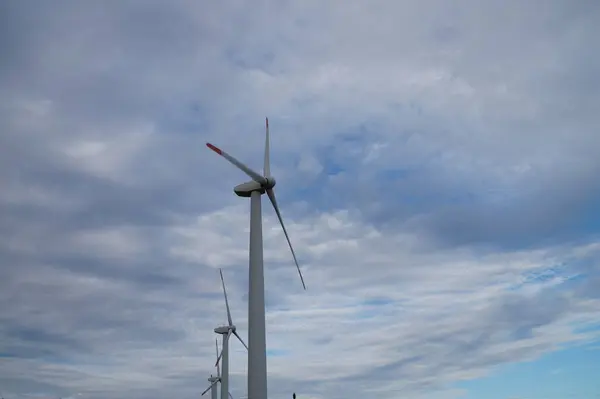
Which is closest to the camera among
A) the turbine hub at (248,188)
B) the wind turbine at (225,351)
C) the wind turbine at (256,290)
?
the wind turbine at (256,290)

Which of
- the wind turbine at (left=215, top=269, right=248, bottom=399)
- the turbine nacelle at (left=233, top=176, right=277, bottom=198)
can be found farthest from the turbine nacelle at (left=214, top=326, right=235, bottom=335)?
the turbine nacelle at (left=233, top=176, right=277, bottom=198)

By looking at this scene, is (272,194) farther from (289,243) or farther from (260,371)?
(260,371)

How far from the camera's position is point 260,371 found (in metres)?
61.3

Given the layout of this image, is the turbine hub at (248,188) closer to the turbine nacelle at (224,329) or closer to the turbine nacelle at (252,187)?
the turbine nacelle at (252,187)

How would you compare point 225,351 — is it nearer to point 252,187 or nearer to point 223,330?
point 223,330

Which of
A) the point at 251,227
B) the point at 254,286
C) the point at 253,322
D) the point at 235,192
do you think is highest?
the point at 235,192

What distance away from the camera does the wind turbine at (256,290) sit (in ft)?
201

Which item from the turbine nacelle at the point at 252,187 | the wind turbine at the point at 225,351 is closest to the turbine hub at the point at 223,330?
the wind turbine at the point at 225,351

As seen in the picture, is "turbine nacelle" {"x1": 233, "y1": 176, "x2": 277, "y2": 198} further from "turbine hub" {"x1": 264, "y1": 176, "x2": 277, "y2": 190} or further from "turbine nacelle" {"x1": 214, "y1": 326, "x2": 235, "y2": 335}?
"turbine nacelle" {"x1": 214, "y1": 326, "x2": 235, "y2": 335}

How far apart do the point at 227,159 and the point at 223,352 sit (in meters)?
90.1

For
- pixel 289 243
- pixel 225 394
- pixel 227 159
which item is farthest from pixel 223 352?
pixel 227 159

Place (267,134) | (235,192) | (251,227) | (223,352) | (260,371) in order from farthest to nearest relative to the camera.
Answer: (223,352), (267,134), (235,192), (251,227), (260,371)

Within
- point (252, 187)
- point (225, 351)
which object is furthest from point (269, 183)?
point (225, 351)

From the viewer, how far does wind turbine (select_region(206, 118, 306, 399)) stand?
61.4 m
